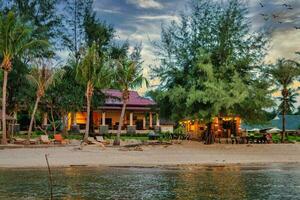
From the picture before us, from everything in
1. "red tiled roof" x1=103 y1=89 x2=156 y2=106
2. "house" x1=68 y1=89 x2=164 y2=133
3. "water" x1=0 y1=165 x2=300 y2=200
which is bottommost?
"water" x1=0 y1=165 x2=300 y2=200

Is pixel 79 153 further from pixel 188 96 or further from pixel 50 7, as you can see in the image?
pixel 50 7

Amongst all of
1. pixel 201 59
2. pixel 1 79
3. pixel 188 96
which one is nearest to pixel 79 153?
pixel 188 96

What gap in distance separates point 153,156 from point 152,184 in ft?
45.0

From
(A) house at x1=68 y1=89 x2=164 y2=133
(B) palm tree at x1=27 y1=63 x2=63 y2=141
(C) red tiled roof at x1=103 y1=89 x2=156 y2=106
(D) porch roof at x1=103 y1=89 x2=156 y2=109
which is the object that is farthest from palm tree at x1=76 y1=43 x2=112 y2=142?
(D) porch roof at x1=103 y1=89 x2=156 y2=109

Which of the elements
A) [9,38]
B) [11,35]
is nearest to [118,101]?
[9,38]

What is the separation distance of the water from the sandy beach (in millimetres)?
3369

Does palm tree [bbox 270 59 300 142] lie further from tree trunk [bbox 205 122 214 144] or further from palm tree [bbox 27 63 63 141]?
palm tree [bbox 27 63 63 141]

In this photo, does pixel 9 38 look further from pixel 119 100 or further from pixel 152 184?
pixel 119 100

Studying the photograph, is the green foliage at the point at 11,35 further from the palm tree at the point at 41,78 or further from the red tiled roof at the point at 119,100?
the red tiled roof at the point at 119,100

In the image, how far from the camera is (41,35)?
55375 mm

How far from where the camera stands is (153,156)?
34219 millimetres

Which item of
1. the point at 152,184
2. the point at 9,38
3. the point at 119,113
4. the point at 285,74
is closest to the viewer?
the point at 152,184

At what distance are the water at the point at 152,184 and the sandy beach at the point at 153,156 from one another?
337 centimetres

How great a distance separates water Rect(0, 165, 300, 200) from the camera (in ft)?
57.0
